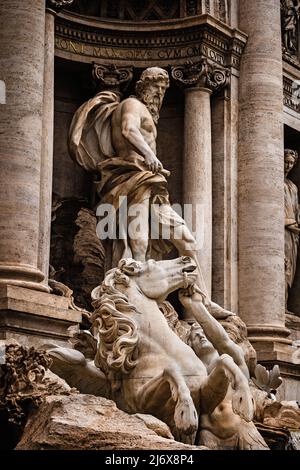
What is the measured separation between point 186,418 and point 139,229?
6276 mm

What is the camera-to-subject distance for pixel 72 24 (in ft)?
62.3

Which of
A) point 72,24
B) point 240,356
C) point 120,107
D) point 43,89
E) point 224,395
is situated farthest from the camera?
point 72,24

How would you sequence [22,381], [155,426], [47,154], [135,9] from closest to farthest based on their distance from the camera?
[155,426] < [22,381] < [47,154] < [135,9]

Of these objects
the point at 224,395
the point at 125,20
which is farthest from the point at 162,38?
the point at 224,395

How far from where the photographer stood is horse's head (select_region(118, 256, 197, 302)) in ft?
42.4

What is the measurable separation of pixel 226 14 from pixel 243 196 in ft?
10.1

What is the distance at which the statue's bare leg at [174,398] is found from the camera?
11594 mm

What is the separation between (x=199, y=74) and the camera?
1947 centimetres

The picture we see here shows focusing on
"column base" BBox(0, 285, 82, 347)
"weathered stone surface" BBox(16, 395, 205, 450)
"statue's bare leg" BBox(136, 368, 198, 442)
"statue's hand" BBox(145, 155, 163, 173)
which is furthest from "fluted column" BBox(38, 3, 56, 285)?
"weathered stone surface" BBox(16, 395, 205, 450)

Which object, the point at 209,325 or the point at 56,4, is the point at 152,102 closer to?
the point at 56,4

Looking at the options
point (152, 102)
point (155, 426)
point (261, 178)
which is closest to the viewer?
point (155, 426)

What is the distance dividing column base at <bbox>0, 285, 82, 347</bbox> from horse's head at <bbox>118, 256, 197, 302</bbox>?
75.6 inches

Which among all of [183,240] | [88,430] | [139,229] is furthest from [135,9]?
[88,430]
